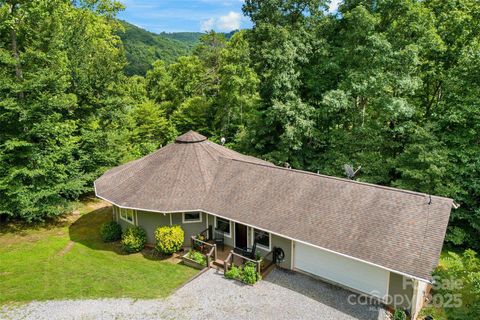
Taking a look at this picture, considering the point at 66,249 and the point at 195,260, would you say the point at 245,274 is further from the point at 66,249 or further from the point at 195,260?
the point at 66,249

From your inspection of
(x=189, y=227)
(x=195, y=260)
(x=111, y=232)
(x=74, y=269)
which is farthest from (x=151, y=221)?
(x=74, y=269)

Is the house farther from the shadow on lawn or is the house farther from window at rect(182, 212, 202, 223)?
the shadow on lawn

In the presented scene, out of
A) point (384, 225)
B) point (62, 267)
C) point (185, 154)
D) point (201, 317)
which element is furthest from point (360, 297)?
point (62, 267)

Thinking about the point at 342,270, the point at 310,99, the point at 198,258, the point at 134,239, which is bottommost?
the point at 198,258

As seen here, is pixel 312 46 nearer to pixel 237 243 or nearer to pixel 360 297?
pixel 237 243

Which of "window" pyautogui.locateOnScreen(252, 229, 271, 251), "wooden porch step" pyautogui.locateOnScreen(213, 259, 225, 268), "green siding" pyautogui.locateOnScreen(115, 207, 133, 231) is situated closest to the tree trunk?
"green siding" pyautogui.locateOnScreen(115, 207, 133, 231)

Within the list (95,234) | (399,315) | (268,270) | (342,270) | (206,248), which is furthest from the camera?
(95,234)
